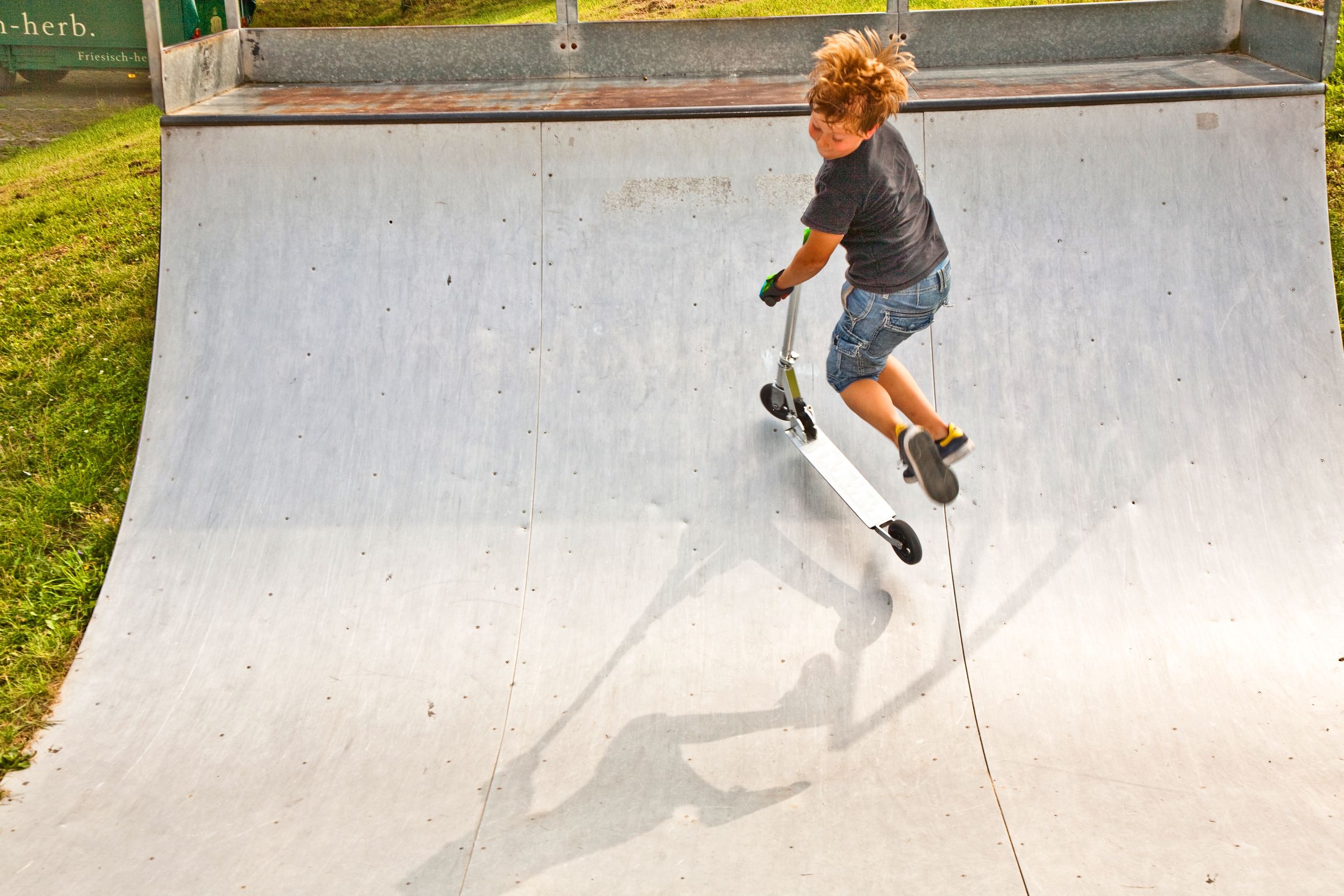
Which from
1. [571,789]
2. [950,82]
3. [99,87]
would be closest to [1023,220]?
[950,82]

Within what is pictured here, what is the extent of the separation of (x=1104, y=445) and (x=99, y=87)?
12.8 m

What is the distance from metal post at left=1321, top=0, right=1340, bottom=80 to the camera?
4.61m

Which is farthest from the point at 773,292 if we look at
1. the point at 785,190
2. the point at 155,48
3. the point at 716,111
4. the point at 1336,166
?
the point at 1336,166

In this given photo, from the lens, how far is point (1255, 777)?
2.85 m

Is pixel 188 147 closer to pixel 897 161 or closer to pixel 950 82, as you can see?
pixel 897 161

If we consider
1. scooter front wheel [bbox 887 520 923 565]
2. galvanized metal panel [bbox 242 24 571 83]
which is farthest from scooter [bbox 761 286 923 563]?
galvanized metal panel [bbox 242 24 571 83]

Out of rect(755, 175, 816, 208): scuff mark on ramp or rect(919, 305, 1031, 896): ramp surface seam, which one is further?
rect(755, 175, 816, 208): scuff mark on ramp

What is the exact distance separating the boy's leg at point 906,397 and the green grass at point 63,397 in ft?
11.0

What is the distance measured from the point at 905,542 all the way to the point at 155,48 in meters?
4.49

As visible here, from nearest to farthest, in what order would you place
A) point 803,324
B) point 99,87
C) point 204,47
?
point 803,324
point 204,47
point 99,87

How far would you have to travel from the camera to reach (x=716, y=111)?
448cm

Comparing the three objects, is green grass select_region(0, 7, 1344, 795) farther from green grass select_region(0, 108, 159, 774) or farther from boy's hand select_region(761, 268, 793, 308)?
boy's hand select_region(761, 268, 793, 308)

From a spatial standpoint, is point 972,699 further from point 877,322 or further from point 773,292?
point 773,292

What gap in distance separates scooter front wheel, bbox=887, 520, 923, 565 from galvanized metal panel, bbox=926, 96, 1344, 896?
263 mm
